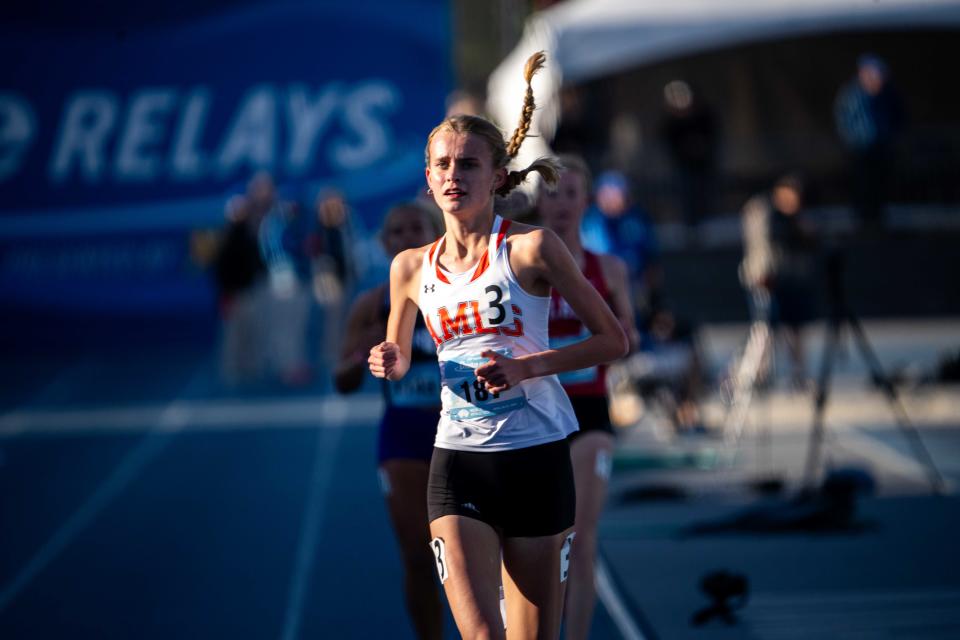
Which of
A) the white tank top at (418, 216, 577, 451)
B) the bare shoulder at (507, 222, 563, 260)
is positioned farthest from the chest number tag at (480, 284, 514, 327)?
the bare shoulder at (507, 222, 563, 260)

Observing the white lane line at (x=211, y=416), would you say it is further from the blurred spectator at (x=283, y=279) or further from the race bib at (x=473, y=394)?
the race bib at (x=473, y=394)

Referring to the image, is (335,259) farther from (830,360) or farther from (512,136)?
(512,136)

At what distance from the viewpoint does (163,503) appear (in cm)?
993

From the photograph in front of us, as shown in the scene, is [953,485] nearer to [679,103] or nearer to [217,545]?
[217,545]

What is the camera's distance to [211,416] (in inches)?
550

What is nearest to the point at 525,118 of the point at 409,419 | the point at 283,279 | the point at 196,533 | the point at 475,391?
the point at 475,391

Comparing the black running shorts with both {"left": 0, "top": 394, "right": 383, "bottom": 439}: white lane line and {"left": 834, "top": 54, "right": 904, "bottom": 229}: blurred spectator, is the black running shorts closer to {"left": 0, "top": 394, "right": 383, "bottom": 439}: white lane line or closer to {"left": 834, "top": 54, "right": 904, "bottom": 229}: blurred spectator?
{"left": 0, "top": 394, "right": 383, "bottom": 439}: white lane line

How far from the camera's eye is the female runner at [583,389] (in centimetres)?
518

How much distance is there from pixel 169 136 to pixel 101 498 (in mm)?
10748

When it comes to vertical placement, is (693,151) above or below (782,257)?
above

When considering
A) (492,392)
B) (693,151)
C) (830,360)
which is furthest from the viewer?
(693,151)

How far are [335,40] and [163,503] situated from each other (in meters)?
11.3

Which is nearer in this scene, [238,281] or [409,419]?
[409,419]

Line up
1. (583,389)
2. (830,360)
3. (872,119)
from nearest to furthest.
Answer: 1. (583,389)
2. (830,360)
3. (872,119)
